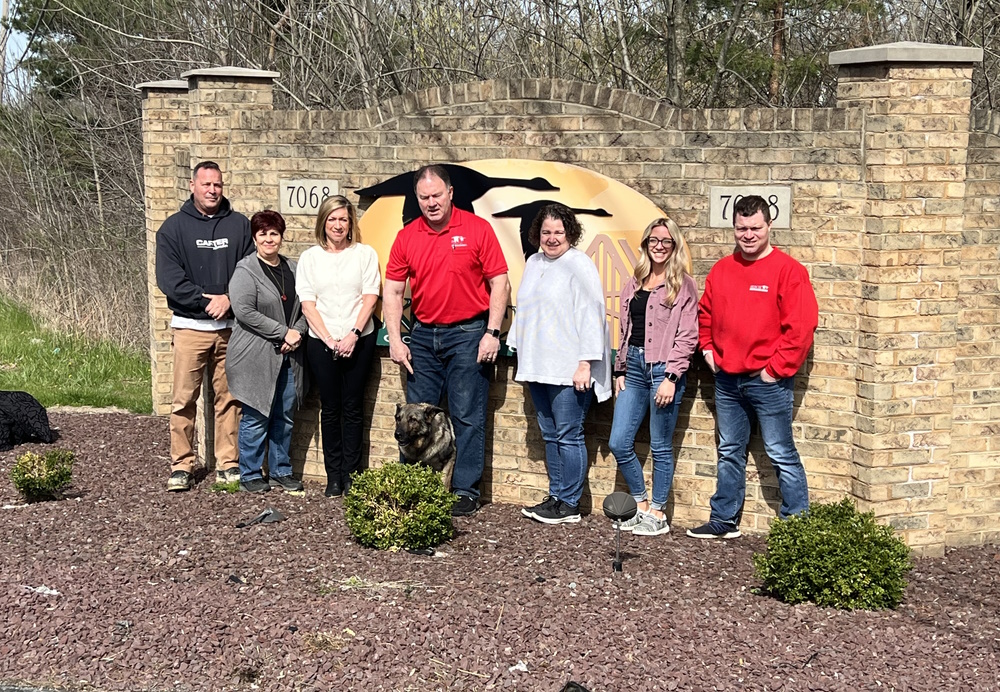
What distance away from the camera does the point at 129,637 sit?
17.5 feet

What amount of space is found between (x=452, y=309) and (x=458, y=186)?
2.92 feet

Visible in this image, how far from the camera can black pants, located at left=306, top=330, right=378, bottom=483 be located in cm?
771

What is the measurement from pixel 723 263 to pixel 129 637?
3822mm

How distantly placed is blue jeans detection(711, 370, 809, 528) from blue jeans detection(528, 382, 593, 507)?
0.85m

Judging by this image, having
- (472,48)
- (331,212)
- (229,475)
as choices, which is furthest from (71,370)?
(331,212)

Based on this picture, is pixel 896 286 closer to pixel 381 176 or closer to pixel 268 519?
pixel 381 176

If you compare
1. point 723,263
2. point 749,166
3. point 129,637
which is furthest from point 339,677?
point 749,166

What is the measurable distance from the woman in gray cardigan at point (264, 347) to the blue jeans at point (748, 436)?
2.90m

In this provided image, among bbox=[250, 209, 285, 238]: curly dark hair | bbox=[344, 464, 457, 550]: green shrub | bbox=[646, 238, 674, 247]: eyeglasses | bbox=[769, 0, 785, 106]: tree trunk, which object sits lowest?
bbox=[344, 464, 457, 550]: green shrub

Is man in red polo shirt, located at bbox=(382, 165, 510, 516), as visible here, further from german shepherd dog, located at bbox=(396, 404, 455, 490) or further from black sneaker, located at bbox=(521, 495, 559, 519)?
black sneaker, located at bbox=(521, 495, 559, 519)

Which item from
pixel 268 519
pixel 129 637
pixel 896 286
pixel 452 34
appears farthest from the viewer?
pixel 452 34

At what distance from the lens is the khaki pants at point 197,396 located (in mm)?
7996

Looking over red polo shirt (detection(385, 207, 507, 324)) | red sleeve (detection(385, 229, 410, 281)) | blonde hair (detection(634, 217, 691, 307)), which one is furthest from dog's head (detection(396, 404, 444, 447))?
blonde hair (detection(634, 217, 691, 307))

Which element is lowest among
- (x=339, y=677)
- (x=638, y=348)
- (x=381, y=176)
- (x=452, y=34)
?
(x=339, y=677)
